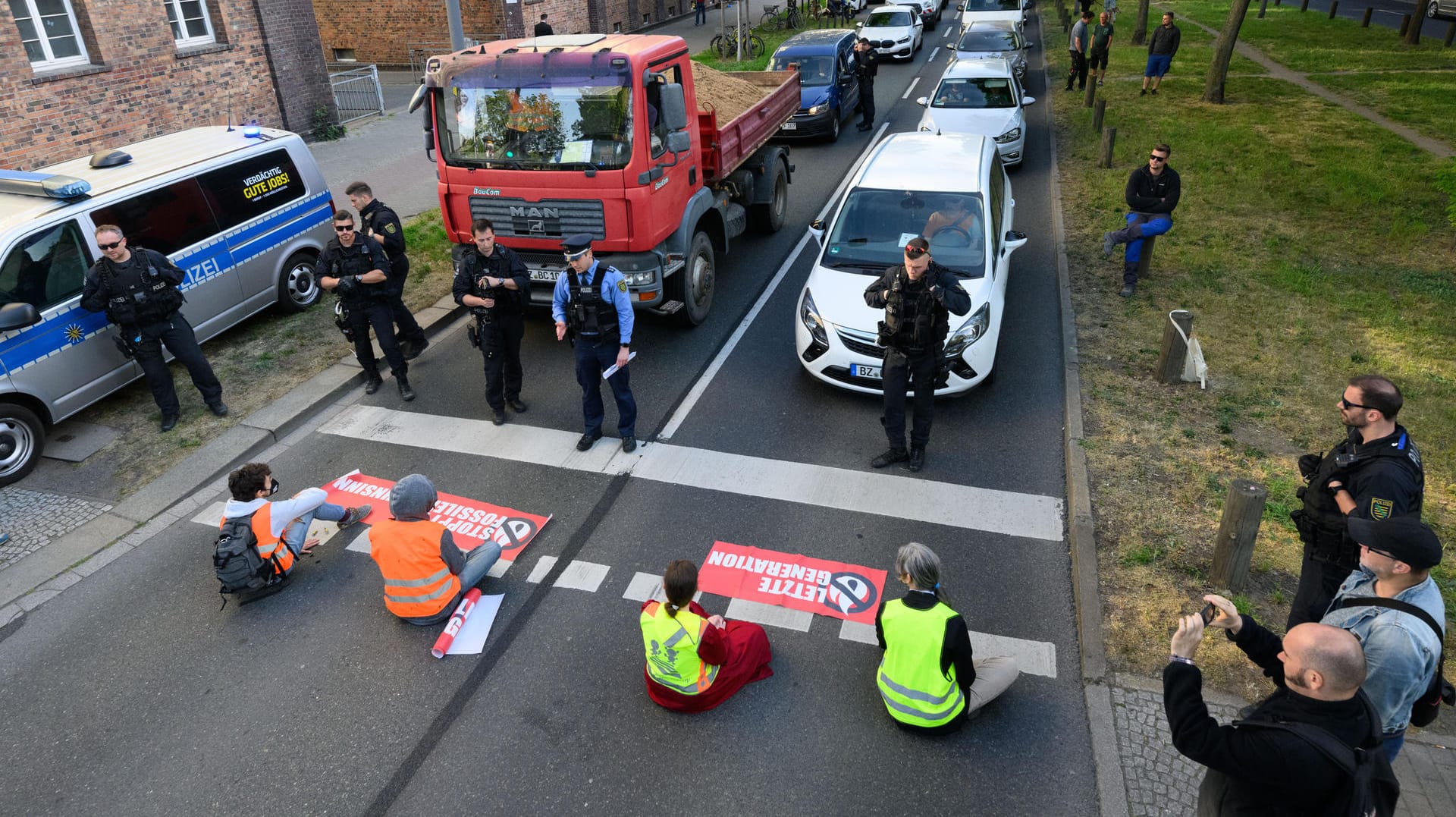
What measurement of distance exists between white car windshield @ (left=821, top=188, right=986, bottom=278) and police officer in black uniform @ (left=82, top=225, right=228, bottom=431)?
5867 millimetres

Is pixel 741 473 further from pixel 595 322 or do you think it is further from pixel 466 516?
pixel 466 516

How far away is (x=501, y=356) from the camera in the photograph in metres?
7.74

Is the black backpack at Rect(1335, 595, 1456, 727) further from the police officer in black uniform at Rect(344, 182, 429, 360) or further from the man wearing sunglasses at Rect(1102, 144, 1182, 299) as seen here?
the police officer in black uniform at Rect(344, 182, 429, 360)

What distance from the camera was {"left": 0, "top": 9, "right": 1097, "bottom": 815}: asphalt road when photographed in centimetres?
438

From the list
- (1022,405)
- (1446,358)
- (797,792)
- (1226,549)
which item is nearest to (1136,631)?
(1226,549)

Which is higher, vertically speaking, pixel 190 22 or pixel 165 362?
pixel 190 22

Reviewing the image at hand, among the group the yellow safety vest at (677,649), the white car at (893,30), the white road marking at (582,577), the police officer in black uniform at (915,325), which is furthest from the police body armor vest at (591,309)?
the white car at (893,30)

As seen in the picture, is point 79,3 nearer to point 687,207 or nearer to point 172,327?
point 172,327

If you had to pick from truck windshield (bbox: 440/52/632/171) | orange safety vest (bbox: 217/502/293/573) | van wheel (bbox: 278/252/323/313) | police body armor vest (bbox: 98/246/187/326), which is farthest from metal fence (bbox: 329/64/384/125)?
orange safety vest (bbox: 217/502/293/573)

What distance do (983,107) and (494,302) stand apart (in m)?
10.6

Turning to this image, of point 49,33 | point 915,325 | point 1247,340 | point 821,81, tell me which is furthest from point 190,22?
point 1247,340

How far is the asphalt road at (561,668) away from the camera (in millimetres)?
4379

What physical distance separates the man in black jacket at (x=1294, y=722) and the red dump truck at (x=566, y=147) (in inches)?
246

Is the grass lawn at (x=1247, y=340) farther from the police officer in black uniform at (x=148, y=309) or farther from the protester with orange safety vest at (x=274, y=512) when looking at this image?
the police officer in black uniform at (x=148, y=309)
